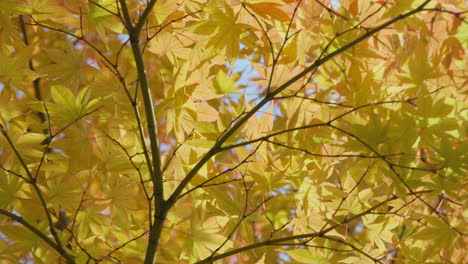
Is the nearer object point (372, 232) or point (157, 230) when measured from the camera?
point (157, 230)

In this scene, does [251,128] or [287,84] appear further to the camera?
[251,128]

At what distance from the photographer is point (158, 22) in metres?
1.02

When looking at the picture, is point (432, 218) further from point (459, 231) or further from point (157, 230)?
point (157, 230)

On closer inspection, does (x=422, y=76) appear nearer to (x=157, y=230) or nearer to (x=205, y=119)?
(x=205, y=119)

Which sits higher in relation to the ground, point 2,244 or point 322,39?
point 322,39

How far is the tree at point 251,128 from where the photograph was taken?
863 millimetres

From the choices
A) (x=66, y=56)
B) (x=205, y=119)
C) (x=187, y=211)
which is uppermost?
(x=66, y=56)

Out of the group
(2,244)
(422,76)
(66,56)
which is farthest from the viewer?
(2,244)

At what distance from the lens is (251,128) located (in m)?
1.00

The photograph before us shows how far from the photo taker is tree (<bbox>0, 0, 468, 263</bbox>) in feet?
2.83

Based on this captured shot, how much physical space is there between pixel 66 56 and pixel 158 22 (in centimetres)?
20

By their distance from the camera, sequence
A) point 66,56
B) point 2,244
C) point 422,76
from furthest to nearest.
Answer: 1. point 2,244
2. point 66,56
3. point 422,76

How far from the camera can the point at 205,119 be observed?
1060 mm

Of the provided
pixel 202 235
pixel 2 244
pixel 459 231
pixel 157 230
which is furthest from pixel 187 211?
pixel 459 231
